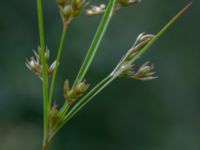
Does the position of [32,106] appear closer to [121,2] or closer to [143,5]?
[143,5]

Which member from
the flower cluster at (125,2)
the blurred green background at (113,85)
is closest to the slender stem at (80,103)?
the flower cluster at (125,2)

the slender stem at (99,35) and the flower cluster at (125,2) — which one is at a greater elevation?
the flower cluster at (125,2)

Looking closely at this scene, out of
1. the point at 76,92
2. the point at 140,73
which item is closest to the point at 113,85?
the point at 140,73

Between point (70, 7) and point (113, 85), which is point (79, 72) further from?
point (113, 85)

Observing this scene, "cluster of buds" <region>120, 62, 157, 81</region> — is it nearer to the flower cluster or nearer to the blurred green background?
the flower cluster

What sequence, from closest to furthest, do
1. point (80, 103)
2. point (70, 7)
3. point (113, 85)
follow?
point (70, 7), point (80, 103), point (113, 85)

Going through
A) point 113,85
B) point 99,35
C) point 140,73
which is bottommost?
point 113,85

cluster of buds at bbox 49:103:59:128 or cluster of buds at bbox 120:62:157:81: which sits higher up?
cluster of buds at bbox 49:103:59:128

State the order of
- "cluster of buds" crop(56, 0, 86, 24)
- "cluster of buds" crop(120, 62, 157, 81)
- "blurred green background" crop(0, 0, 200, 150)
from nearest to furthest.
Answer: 1. "cluster of buds" crop(56, 0, 86, 24)
2. "cluster of buds" crop(120, 62, 157, 81)
3. "blurred green background" crop(0, 0, 200, 150)

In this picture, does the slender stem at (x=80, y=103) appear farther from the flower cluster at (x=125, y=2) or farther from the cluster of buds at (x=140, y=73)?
the flower cluster at (x=125, y=2)

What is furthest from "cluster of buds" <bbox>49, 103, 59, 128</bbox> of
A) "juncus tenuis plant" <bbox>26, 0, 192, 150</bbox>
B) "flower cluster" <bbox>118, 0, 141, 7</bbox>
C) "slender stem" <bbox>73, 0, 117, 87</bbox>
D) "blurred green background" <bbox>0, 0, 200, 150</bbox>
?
"blurred green background" <bbox>0, 0, 200, 150</bbox>
